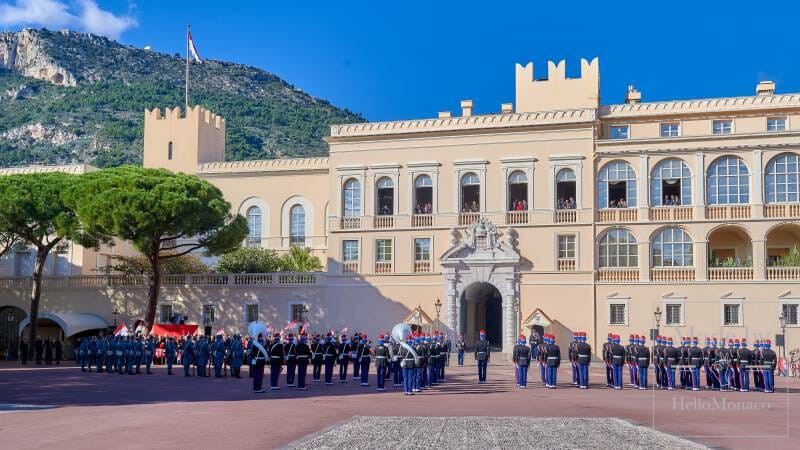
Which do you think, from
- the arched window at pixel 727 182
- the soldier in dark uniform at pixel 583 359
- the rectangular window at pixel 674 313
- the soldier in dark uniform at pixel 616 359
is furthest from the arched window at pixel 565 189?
the soldier in dark uniform at pixel 583 359

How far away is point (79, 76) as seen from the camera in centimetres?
13738

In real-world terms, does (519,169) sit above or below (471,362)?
above

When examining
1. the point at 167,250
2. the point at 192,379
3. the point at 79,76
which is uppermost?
the point at 79,76

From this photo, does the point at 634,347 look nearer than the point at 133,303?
Yes

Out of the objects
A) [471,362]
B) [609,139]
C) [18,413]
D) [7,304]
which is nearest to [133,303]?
[7,304]

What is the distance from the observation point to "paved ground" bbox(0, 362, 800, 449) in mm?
16891

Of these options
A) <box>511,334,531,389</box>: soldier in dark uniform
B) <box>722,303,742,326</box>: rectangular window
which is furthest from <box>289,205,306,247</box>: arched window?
<box>511,334,531,389</box>: soldier in dark uniform

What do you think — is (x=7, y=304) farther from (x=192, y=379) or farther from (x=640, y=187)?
(x=640, y=187)

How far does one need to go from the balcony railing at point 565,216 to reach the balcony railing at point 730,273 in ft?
22.7

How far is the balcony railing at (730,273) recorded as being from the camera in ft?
144

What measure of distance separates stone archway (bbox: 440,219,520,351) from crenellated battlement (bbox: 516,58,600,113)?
8335 millimetres

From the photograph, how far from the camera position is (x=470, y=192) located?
49.0m

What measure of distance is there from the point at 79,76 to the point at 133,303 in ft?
311

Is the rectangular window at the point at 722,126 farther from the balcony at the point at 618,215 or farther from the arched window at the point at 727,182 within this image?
the balcony at the point at 618,215
